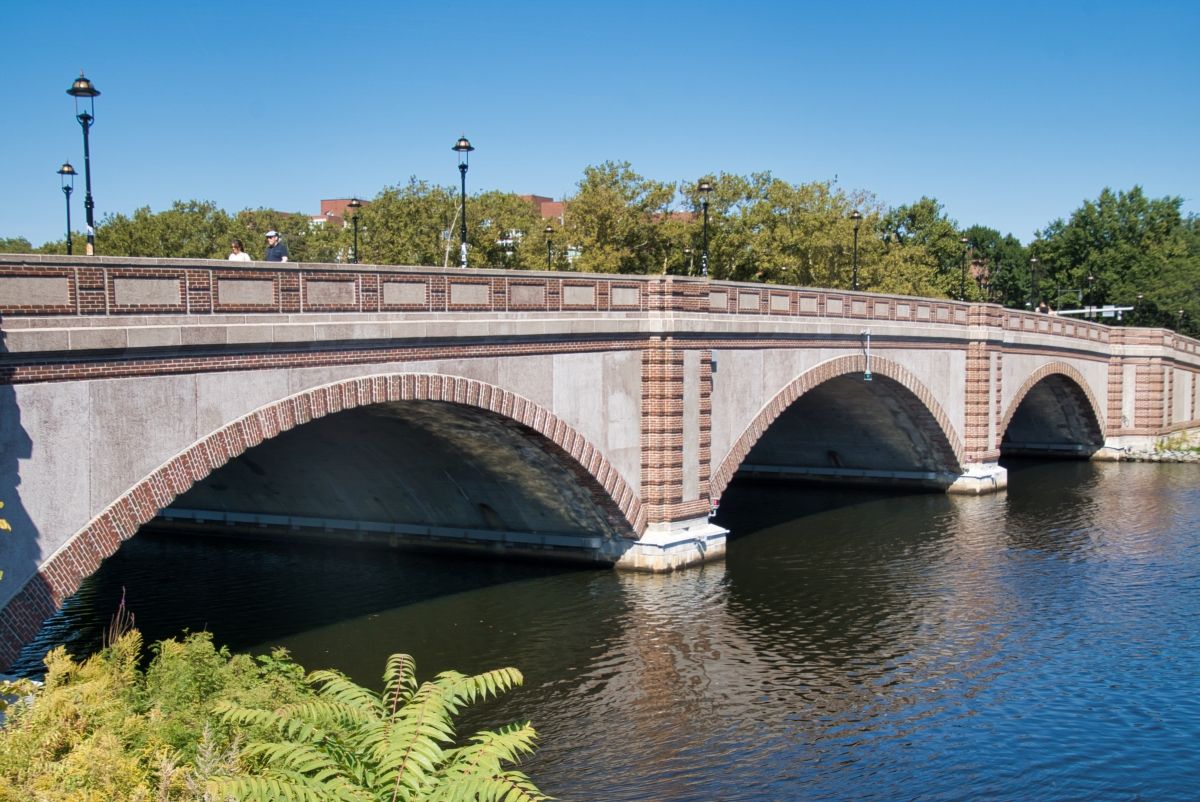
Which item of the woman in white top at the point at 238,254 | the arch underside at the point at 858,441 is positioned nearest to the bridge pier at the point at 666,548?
the woman in white top at the point at 238,254

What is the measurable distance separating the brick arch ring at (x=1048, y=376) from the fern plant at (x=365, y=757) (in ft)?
116

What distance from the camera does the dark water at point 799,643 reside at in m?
15.6

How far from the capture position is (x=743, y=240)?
6078 cm

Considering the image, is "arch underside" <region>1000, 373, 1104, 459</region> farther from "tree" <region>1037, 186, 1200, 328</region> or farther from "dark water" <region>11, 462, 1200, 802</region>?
"tree" <region>1037, 186, 1200, 328</region>

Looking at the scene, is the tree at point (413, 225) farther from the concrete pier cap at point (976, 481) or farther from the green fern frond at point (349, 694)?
the green fern frond at point (349, 694)

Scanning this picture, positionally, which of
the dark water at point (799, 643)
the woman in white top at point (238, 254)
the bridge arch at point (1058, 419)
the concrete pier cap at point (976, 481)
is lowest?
the dark water at point (799, 643)

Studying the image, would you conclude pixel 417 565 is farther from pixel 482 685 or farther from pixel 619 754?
pixel 482 685

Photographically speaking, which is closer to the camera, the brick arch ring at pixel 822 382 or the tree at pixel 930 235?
the brick arch ring at pixel 822 382

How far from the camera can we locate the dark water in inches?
614

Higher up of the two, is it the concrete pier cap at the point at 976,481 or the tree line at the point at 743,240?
the tree line at the point at 743,240

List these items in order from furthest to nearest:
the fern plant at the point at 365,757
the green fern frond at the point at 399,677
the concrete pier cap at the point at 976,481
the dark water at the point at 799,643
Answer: the concrete pier cap at the point at 976,481 → the dark water at the point at 799,643 → the green fern frond at the point at 399,677 → the fern plant at the point at 365,757

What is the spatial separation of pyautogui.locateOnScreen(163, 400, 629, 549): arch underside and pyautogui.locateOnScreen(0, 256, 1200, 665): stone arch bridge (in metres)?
0.07

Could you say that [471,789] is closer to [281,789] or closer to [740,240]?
[281,789]

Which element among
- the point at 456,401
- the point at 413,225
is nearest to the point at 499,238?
the point at 413,225
